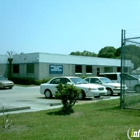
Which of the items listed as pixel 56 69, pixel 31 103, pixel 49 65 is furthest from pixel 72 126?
pixel 56 69

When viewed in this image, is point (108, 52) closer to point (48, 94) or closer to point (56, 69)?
point (56, 69)

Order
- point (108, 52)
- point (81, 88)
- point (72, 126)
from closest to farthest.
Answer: point (72, 126) → point (81, 88) → point (108, 52)

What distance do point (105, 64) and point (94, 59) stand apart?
9.76 feet

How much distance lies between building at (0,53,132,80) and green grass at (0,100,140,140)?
82.7 feet

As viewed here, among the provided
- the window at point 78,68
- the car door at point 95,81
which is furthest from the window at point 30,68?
the car door at point 95,81

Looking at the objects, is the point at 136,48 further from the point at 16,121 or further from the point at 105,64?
the point at 105,64

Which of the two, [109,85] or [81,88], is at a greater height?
[109,85]

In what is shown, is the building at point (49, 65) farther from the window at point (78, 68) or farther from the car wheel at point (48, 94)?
the car wheel at point (48, 94)

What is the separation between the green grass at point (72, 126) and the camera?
6.56m

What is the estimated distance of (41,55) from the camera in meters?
34.9

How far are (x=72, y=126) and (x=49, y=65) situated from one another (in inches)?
A: 1108

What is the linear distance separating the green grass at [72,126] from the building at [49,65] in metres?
25.2

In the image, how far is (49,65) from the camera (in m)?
35.6

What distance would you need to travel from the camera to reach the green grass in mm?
6562
